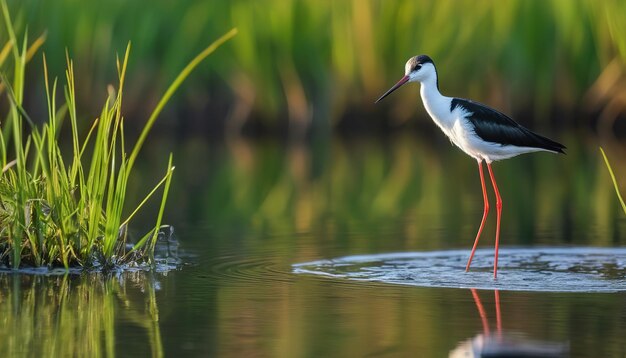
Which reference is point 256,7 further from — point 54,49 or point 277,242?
point 277,242

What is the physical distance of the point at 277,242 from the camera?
8.82 m

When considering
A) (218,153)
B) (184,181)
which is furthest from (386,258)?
(218,153)

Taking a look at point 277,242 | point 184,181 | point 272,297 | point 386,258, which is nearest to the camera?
point 272,297

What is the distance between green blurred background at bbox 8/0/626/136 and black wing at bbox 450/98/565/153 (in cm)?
900

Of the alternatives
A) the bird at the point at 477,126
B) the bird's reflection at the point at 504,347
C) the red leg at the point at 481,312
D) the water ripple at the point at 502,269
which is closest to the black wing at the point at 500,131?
the bird at the point at 477,126

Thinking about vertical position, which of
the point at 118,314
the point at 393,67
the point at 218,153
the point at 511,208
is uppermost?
the point at 393,67

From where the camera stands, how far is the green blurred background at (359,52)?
17422mm

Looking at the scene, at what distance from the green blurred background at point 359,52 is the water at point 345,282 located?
413 cm

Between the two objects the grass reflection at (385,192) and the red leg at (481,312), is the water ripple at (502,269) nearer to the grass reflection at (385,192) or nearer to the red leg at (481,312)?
the red leg at (481,312)

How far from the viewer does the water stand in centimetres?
537

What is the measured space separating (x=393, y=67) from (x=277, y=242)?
9.23 meters

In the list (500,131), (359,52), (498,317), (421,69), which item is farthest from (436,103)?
(359,52)

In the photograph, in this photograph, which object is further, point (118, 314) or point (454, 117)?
point (454, 117)

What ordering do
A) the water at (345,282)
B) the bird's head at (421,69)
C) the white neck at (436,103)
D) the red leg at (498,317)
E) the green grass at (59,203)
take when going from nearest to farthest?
the water at (345,282) → the red leg at (498,317) → the green grass at (59,203) → the white neck at (436,103) → the bird's head at (421,69)
